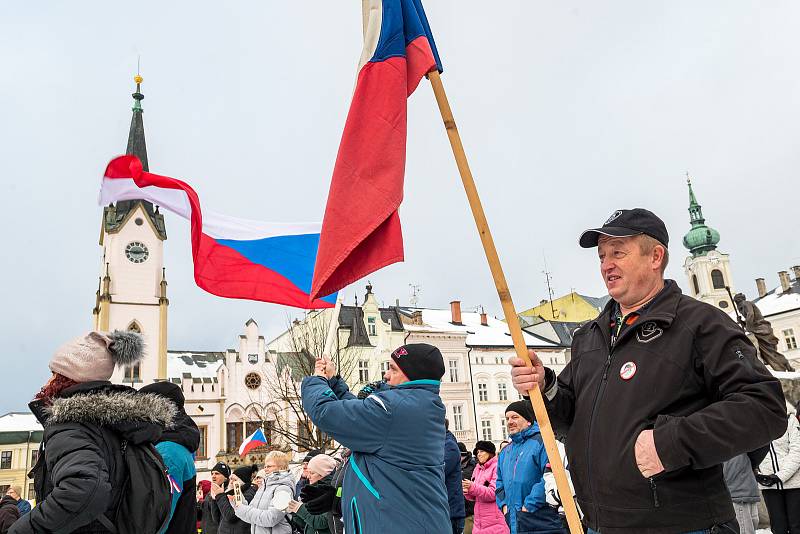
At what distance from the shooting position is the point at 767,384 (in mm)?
2627

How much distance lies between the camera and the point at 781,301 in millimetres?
65188

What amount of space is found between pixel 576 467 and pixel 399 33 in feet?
9.29

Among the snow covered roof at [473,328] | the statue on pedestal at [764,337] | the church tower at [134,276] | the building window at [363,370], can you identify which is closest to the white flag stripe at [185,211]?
the statue on pedestal at [764,337]

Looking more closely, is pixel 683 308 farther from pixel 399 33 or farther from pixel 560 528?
pixel 560 528

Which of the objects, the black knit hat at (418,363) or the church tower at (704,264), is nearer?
the black knit hat at (418,363)

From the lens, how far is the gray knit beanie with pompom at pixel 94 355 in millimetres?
3959

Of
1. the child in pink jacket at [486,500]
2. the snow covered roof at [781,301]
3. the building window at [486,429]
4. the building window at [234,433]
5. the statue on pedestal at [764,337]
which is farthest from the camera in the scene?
the snow covered roof at [781,301]

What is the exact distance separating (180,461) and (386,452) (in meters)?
1.84

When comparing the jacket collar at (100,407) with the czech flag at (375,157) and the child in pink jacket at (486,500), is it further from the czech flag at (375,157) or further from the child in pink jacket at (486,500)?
the child in pink jacket at (486,500)

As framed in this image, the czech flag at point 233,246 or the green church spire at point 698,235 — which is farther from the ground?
the green church spire at point 698,235

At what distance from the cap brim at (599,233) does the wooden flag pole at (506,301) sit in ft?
1.93

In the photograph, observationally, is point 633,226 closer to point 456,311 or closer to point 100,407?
point 100,407

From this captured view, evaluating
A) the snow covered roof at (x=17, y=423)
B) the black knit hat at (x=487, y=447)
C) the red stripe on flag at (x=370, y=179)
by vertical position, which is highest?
the snow covered roof at (x=17, y=423)

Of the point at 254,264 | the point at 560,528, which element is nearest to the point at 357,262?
the point at 254,264
